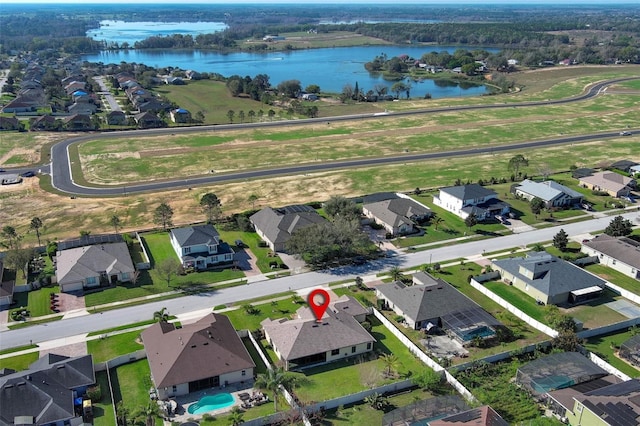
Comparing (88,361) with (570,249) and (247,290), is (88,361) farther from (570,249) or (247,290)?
(570,249)

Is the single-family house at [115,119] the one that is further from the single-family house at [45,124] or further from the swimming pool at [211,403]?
the swimming pool at [211,403]

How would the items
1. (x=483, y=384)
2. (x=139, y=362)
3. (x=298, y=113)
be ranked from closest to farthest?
(x=483, y=384), (x=139, y=362), (x=298, y=113)

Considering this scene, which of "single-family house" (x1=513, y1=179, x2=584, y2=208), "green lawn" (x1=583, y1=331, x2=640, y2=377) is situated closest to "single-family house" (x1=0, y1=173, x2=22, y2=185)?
"single-family house" (x1=513, y1=179, x2=584, y2=208)

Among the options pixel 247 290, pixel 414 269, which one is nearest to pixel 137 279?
pixel 247 290

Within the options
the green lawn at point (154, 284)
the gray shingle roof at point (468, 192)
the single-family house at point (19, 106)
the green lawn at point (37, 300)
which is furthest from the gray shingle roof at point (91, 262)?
the single-family house at point (19, 106)

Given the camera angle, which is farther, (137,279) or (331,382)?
(137,279)

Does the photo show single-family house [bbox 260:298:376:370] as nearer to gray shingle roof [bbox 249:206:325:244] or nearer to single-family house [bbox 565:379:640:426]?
single-family house [bbox 565:379:640:426]
